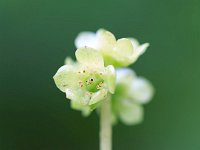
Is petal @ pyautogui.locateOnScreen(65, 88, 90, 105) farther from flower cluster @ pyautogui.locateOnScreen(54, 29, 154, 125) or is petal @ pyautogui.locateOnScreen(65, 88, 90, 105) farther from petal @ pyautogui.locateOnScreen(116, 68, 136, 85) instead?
petal @ pyautogui.locateOnScreen(116, 68, 136, 85)

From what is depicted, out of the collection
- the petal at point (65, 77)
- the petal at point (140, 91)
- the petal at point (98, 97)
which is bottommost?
the petal at point (98, 97)

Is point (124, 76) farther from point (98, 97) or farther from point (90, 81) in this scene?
point (98, 97)

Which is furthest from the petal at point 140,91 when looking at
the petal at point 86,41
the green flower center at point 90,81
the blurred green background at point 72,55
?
the blurred green background at point 72,55

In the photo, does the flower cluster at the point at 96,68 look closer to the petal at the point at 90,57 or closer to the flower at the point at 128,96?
the petal at the point at 90,57

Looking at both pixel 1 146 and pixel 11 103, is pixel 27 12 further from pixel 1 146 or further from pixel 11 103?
pixel 1 146

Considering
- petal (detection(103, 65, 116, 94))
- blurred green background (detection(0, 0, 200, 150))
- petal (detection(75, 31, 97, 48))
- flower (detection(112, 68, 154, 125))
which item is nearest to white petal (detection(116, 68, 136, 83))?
flower (detection(112, 68, 154, 125))

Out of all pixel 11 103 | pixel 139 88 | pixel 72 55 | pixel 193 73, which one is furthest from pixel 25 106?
pixel 139 88
